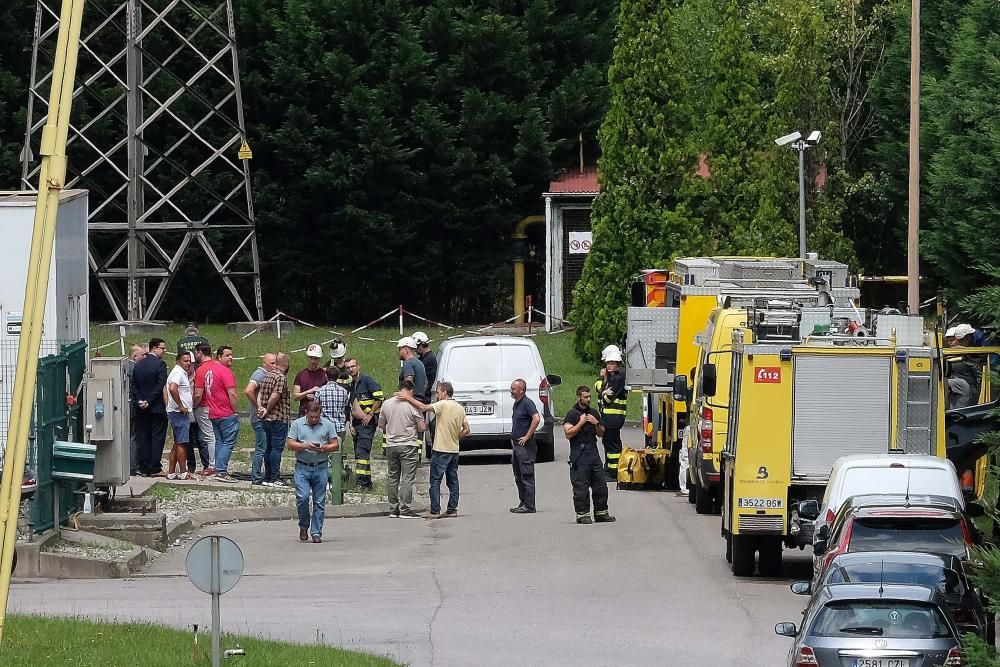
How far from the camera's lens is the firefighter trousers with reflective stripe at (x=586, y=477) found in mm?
21641

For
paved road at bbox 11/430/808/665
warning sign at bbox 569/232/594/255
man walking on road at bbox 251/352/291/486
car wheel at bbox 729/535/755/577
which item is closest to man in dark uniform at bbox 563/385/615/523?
paved road at bbox 11/430/808/665

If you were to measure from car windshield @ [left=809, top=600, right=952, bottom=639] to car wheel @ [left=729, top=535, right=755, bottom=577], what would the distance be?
565 cm

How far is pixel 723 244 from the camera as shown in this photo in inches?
1714

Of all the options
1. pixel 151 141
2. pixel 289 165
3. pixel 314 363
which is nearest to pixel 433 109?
pixel 289 165

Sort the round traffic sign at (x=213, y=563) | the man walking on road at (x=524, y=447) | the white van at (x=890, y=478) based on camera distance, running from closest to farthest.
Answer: the round traffic sign at (x=213, y=563) → the white van at (x=890, y=478) → the man walking on road at (x=524, y=447)

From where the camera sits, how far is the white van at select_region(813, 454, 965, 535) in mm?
15250

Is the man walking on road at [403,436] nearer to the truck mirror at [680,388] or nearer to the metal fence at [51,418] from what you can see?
the truck mirror at [680,388]

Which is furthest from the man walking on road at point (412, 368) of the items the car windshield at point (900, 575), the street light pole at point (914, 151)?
the car windshield at point (900, 575)

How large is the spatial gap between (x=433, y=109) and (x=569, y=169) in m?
5.01

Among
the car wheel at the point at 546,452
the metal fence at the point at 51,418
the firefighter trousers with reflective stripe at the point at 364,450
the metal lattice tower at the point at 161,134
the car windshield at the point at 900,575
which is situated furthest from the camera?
the metal lattice tower at the point at 161,134

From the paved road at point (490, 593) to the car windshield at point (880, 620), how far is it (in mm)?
1883

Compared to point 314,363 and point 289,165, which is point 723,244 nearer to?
point 289,165

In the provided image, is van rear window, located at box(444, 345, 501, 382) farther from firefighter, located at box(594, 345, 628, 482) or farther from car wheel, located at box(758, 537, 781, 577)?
car wheel, located at box(758, 537, 781, 577)

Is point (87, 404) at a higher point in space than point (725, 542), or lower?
higher
